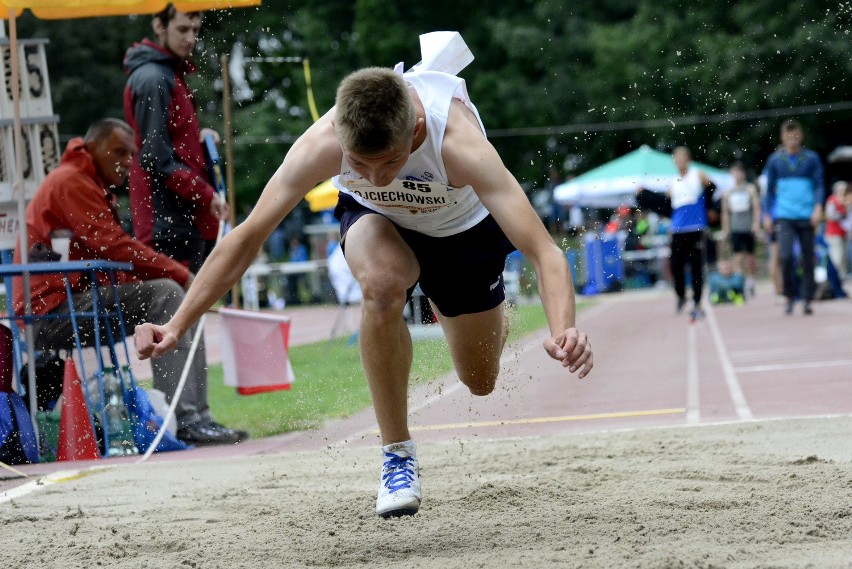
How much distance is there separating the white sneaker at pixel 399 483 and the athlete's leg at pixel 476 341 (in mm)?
755

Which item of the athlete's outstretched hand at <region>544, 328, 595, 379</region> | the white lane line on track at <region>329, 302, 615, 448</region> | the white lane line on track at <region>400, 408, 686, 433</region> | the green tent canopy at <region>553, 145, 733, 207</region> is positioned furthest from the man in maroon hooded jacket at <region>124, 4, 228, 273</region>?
the green tent canopy at <region>553, 145, 733, 207</region>

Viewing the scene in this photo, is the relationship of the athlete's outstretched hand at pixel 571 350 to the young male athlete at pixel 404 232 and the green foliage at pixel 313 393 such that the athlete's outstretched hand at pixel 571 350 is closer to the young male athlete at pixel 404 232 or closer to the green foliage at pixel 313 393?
the young male athlete at pixel 404 232

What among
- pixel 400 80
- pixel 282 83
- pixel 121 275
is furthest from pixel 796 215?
pixel 282 83

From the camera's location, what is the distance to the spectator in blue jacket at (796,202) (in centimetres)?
1387

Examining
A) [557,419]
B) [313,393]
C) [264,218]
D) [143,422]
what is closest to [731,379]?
[557,419]

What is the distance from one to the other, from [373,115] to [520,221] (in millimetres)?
544

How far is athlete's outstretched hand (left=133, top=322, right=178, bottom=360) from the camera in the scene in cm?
358

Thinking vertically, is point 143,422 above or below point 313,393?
above

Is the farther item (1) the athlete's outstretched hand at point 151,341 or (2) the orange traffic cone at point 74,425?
(2) the orange traffic cone at point 74,425

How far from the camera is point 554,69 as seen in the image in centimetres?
3653

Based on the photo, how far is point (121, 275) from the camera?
23.3 ft

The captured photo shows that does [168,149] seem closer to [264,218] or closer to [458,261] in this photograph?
[458,261]

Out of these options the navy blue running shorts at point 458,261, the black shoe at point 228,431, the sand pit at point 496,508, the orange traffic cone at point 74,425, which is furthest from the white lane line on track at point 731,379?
the orange traffic cone at point 74,425

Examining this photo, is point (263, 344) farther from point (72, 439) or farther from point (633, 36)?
point (633, 36)
